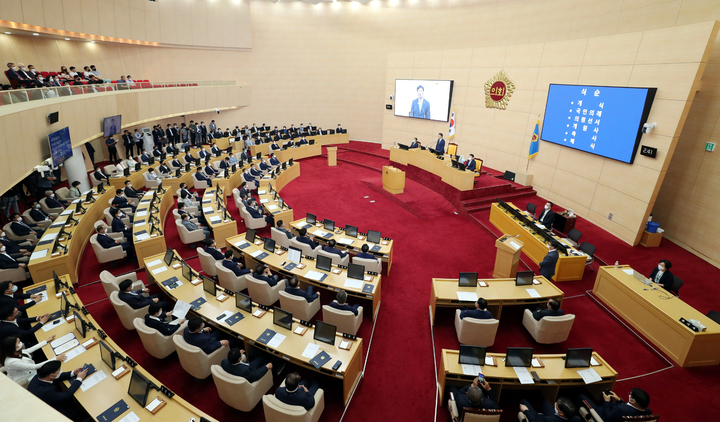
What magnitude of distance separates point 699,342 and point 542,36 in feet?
42.9

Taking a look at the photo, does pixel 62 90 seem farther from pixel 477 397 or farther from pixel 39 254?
pixel 477 397

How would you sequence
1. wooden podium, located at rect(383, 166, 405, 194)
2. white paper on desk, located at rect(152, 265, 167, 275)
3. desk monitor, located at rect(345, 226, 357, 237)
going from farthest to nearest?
wooden podium, located at rect(383, 166, 405, 194) < desk monitor, located at rect(345, 226, 357, 237) < white paper on desk, located at rect(152, 265, 167, 275)

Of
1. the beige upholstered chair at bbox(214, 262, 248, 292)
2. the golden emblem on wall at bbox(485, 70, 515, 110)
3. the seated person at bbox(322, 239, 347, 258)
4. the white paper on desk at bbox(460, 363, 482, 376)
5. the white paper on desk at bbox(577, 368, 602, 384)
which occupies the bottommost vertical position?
the beige upholstered chair at bbox(214, 262, 248, 292)

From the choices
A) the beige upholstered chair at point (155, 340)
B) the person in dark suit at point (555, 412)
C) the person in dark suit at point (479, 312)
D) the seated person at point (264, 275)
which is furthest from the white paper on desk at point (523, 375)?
the beige upholstered chair at point (155, 340)

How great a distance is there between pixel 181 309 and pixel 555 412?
6117mm

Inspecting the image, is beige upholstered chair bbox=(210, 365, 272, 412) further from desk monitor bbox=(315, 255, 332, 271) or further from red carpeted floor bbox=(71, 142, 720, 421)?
desk monitor bbox=(315, 255, 332, 271)

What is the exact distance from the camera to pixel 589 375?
5.12 metres

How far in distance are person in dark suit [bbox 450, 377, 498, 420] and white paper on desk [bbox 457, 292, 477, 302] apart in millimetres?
2073

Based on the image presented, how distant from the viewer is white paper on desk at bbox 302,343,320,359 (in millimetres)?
5297

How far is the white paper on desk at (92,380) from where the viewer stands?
460cm

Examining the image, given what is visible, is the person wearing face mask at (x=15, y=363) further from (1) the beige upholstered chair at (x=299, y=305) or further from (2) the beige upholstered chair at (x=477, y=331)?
(2) the beige upholstered chair at (x=477, y=331)

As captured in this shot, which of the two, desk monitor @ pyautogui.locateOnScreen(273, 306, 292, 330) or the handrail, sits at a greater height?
the handrail

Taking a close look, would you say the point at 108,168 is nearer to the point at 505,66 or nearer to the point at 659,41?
the point at 505,66

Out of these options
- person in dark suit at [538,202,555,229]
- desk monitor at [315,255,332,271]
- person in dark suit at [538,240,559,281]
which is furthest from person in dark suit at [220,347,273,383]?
person in dark suit at [538,202,555,229]
